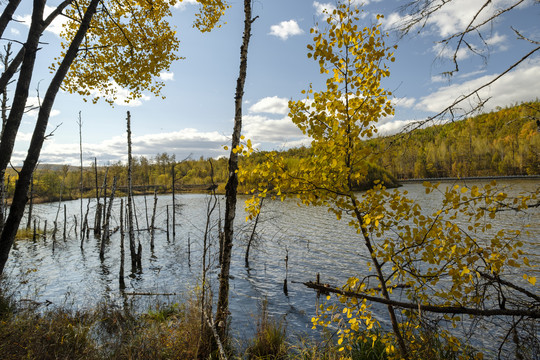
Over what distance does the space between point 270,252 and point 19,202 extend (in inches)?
480

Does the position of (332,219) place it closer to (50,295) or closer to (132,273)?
(132,273)

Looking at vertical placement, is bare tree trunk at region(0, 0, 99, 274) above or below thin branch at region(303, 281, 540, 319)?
above

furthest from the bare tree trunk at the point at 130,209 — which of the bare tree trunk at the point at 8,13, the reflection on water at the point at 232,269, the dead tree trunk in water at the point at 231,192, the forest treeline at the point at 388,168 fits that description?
the bare tree trunk at the point at 8,13

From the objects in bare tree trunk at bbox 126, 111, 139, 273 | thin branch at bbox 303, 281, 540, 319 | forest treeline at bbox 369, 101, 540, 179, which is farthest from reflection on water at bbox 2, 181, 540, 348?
forest treeline at bbox 369, 101, 540, 179

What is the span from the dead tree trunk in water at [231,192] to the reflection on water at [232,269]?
1.88 metres

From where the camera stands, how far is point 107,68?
6.52 m

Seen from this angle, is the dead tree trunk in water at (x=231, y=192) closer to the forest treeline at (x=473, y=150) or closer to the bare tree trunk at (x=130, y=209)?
the forest treeline at (x=473, y=150)

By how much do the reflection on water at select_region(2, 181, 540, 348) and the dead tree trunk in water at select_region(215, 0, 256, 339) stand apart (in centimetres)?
188

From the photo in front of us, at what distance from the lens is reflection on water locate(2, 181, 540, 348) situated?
27.3ft

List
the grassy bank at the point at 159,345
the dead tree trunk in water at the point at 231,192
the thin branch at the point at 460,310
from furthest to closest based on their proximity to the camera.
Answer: the dead tree trunk in water at the point at 231,192
the grassy bank at the point at 159,345
the thin branch at the point at 460,310

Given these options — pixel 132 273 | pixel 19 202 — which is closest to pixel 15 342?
pixel 19 202

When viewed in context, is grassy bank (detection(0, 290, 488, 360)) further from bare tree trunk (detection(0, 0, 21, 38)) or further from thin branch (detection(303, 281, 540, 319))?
bare tree trunk (detection(0, 0, 21, 38))

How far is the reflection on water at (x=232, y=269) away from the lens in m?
8.32

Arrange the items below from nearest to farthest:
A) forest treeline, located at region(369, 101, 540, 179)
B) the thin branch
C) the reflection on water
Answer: the thin branch, forest treeline, located at region(369, 101, 540, 179), the reflection on water
